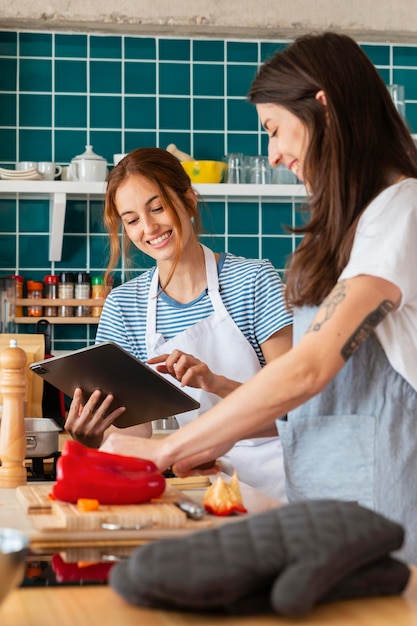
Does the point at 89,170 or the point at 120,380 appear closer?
the point at 120,380

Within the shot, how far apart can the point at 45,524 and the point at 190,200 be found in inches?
55.3

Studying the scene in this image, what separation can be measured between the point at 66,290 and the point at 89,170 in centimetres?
54

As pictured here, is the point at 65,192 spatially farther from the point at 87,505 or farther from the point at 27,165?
the point at 87,505

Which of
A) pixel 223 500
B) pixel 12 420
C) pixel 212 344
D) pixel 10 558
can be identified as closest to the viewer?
pixel 10 558

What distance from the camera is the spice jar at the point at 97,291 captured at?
4078 mm

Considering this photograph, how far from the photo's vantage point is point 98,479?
122 centimetres

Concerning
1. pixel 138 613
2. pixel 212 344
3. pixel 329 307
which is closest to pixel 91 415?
pixel 212 344

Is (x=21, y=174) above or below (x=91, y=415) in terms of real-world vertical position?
above

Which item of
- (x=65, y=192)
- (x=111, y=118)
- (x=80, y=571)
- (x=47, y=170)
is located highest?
(x=111, y=118)

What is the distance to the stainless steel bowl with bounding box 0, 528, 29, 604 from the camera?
747 mm

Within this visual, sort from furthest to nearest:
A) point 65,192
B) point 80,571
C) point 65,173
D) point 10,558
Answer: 1. point 65,173
2. point 65,192
3. point 80,571
4. point 10,558

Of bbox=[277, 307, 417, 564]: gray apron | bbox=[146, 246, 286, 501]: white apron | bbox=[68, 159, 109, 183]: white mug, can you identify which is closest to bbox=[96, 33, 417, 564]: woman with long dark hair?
bbox=[277, 307, 417, 564]: gray apron

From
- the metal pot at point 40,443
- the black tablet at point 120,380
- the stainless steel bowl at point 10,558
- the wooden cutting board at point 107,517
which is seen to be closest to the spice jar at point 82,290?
the black tablet at point 120,380

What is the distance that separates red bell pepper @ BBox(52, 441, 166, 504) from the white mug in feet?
9.06
